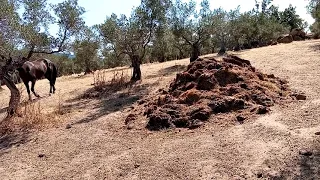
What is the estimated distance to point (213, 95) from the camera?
10.1 m

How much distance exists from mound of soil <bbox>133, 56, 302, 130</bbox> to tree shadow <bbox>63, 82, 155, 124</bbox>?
1.38 metres

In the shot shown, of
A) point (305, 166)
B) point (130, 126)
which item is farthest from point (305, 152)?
point (130, 126)

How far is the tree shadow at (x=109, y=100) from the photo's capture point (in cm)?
1212

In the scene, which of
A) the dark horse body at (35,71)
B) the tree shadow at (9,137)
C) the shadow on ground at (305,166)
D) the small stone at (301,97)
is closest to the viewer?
the shadow on ground at (305,166)

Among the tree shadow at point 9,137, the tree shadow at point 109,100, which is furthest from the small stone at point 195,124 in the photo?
the tree shadow at point 9,137

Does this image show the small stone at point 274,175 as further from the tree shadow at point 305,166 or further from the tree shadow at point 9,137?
the tree shadow at point 9,137

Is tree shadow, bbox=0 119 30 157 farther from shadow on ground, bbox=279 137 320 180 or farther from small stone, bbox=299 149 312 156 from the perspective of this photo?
small stone, bbox=299 149 312 156

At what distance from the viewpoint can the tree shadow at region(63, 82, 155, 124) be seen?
39.8 feet

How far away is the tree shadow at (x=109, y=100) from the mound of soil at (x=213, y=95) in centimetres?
138

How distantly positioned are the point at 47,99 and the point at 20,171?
760 centimetres

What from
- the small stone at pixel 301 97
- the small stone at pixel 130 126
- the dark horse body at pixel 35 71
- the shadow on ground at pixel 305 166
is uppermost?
the dark horse body at pixel 35 71

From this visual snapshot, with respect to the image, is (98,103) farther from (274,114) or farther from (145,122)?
(274,114)

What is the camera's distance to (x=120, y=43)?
16.1 meters

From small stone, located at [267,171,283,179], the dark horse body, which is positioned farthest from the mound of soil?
the dark horse body
